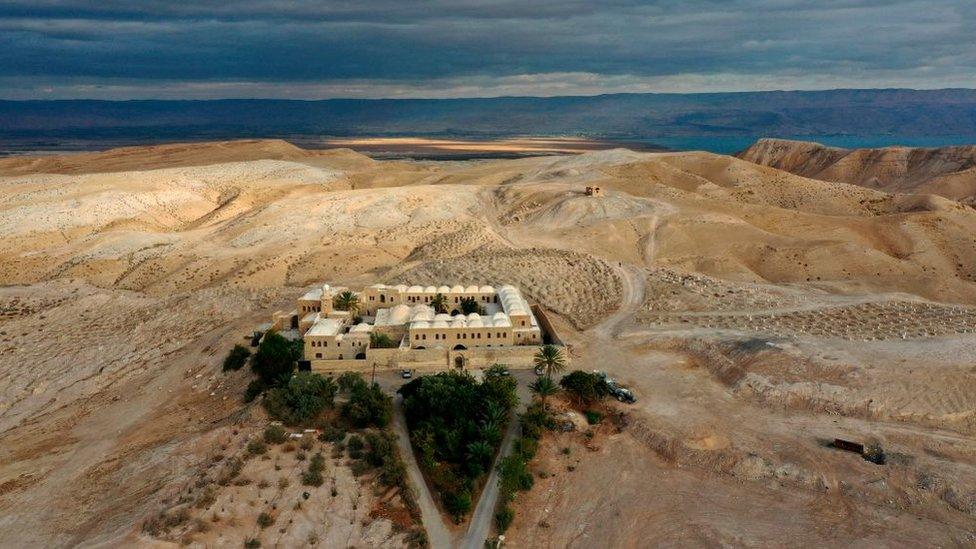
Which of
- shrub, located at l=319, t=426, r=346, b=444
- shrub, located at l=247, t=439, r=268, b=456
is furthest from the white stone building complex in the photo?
shrub, located at l=247, t=439, r=268, b=456

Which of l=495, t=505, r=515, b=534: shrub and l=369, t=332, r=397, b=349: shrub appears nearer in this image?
l=495, t=505, r=515, b=534: shrub

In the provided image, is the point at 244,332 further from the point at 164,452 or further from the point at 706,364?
the point at 706,364

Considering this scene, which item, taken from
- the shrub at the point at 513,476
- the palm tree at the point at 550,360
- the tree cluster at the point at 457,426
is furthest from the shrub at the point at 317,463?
the palm tree at the point at 550,360

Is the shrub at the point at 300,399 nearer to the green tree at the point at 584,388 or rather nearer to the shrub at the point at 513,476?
the shrub at the point at 513,476

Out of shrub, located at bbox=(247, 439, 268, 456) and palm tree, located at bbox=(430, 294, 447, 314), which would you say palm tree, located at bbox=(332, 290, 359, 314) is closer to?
palm tree, located at bbox=(430, 294, 447, 314)

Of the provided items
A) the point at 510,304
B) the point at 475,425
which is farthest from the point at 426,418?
the point at 510,304

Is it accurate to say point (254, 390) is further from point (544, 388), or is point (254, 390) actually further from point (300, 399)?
point (544, 388)

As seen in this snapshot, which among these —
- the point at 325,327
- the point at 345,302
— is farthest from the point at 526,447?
the point at 345,302
